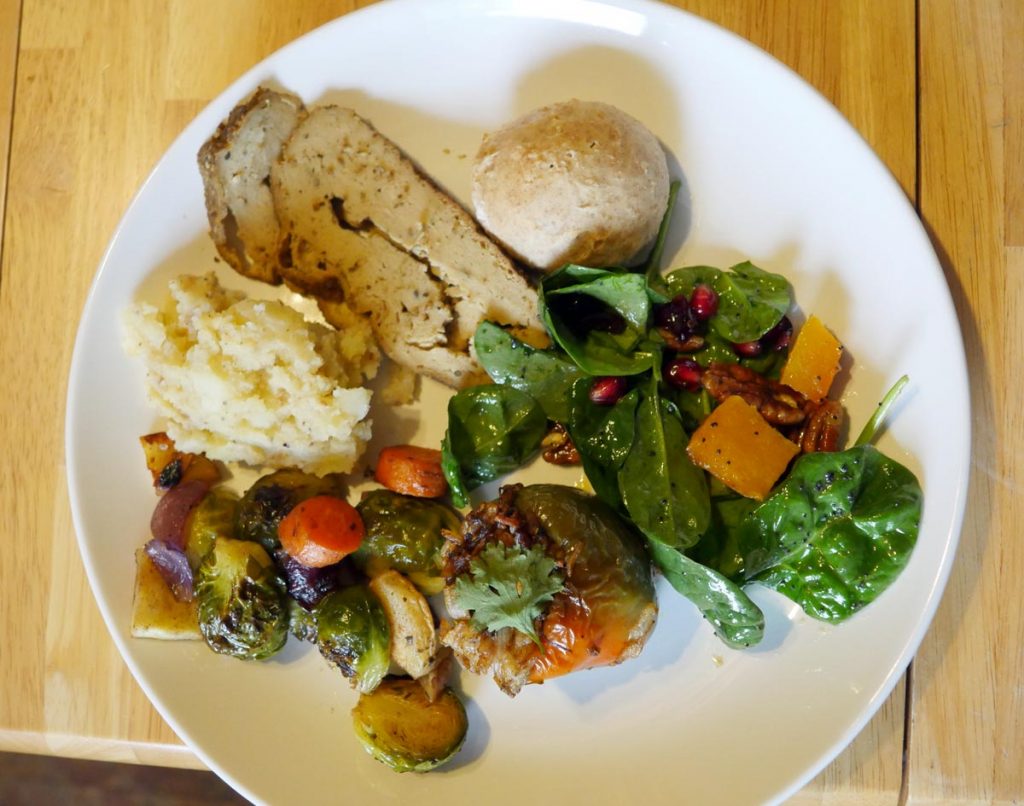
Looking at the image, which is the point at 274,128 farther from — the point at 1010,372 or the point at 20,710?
the point at 1010,372

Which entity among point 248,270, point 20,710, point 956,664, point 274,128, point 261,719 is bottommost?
point 20,710

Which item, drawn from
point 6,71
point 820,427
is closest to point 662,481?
point 820,427

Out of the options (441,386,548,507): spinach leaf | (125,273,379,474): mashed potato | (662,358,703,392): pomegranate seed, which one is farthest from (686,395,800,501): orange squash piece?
(125,273,379,474): mashed potato

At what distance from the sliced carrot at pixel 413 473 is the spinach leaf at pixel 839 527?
967 millimetres

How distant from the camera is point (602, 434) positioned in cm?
258

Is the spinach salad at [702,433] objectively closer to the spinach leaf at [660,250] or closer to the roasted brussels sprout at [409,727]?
the spinach leaf at [660,250]

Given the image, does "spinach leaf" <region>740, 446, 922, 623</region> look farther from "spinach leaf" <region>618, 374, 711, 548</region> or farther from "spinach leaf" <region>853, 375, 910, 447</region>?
"spinach leaf" <region>618, 374, 711, 548</region>

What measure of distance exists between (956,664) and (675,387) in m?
1.23

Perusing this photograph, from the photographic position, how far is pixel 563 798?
253cm

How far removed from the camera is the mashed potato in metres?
2.54

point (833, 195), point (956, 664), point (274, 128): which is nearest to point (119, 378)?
point (274, 128)

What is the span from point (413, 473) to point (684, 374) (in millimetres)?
916

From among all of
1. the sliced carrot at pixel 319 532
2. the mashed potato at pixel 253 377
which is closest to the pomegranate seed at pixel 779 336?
the mashed potato at pixel 253 377

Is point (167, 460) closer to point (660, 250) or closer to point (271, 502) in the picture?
point (271, 502)
